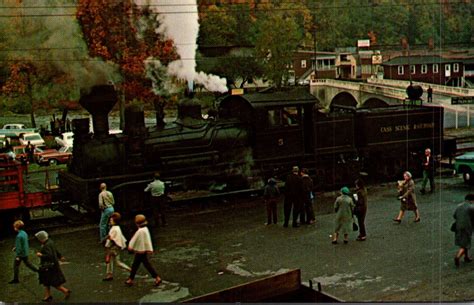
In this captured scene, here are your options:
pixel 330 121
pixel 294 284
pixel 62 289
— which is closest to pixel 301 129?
pixel 330 121

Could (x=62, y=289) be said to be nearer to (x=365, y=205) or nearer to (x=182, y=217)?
(x=182, y=217)

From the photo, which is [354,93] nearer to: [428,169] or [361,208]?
[428,169]

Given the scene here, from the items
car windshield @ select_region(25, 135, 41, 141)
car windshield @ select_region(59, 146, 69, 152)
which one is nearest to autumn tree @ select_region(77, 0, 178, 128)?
car windshield @ select_region(59, 146, 69, 152)

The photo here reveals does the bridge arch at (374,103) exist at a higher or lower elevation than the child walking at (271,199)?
higher

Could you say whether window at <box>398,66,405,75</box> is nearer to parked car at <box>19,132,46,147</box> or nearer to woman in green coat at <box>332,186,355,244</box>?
woman in green coat at <box>332,186,355,244</box>

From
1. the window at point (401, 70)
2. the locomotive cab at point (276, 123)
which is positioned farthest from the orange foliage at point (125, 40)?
the window at point (401, 70)

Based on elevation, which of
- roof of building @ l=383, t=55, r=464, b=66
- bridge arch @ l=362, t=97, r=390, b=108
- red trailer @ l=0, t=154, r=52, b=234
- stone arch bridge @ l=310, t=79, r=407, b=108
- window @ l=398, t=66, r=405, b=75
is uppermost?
roof of building @ l=383, t=55, r=464, b=66

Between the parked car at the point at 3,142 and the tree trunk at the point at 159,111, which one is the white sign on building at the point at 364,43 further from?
the parked car at the point at 3,142
